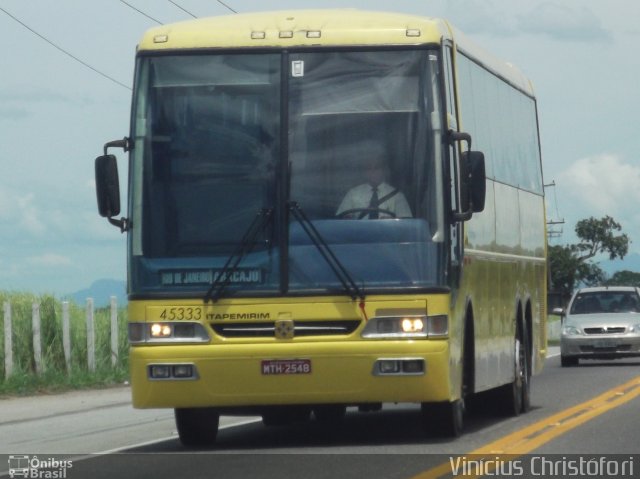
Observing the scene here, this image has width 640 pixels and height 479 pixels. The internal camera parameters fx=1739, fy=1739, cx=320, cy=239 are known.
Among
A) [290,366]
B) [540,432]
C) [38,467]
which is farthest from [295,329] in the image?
[540,432]

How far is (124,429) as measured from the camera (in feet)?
59.8

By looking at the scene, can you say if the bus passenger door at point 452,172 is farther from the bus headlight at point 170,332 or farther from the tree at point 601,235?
the tree at point 601,235

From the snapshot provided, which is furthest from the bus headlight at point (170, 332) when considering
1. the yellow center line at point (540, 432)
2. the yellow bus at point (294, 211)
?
the yellow center line at point (540, 432)

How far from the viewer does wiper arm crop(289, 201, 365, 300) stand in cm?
1405

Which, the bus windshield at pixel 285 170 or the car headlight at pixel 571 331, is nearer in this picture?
the bus windshield at pixel 285 170

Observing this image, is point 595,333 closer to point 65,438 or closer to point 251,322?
point 65,438

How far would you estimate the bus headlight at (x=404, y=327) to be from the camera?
14023 millimetres

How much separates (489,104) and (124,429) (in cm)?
508

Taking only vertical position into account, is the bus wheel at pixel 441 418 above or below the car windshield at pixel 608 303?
below

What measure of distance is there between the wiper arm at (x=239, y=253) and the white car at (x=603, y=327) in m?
19.3

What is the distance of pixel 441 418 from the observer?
1492cm

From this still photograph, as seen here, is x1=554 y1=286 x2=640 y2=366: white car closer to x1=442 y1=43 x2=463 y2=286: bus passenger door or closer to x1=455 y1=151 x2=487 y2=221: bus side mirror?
x1=442 y1=43 x2=463 y2=286: bus passenger door

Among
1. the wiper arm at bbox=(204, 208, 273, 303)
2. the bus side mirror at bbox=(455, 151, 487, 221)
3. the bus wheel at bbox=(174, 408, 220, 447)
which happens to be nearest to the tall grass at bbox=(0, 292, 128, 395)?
the bus wheel at bbox=(174, 408, 220, 447)

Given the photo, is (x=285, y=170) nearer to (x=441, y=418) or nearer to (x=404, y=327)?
(x=404, y=327)
